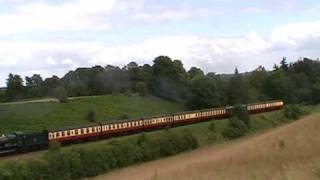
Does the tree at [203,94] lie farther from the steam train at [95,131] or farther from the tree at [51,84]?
the tree at [51,84]

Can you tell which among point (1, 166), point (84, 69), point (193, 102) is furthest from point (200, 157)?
point (84, 69)

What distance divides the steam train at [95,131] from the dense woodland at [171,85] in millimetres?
14172

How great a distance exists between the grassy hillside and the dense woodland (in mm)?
2673

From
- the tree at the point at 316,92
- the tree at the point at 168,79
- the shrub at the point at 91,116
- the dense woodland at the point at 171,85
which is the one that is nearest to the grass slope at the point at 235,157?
the shrub at the point at 91,116

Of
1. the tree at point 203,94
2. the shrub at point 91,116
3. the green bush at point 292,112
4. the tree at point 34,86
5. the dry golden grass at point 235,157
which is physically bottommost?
the dry golden grass at point 235,157

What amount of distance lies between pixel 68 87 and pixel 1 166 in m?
66.7

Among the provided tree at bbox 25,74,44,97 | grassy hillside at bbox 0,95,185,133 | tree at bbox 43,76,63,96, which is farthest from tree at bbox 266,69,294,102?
tree at bbox 25,74,44,97

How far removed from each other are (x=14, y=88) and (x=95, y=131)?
131 feet

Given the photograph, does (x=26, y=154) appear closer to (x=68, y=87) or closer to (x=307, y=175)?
(x=307, y=175)

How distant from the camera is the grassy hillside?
63875mm

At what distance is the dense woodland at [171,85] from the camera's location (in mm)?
91750

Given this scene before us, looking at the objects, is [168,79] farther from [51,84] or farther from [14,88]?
[14,88]

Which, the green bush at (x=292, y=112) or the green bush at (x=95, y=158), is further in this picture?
the green bush at (x=292, y=112)

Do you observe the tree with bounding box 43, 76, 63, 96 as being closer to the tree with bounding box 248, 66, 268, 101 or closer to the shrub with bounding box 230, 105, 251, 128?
the shrub with bounding box 230, 105, 251, 128
